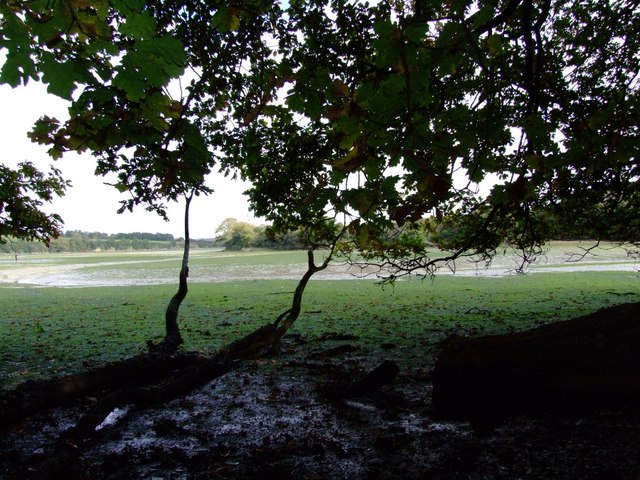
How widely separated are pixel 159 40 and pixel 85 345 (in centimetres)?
595

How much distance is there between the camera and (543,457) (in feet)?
7.04

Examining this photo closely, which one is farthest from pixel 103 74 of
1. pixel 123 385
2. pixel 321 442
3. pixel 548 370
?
pixel 123 385

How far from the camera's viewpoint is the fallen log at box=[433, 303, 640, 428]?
227 centimetres

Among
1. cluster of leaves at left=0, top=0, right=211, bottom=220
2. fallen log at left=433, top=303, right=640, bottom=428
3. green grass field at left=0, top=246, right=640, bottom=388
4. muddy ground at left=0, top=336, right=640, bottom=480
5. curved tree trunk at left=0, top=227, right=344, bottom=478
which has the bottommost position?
green grass field at left=0, top=246, right=640, bottom=388

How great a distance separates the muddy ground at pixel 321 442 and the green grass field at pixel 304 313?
1.64 m

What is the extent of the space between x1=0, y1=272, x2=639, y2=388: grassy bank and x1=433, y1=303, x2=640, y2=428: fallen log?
181 cm

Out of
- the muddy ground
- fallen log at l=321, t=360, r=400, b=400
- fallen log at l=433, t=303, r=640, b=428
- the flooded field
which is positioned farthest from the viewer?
the flooded field

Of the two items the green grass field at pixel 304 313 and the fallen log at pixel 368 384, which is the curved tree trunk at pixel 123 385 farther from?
the fallen log at pixel 368 384

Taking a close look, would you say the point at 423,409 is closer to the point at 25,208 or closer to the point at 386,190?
the point at 386,190

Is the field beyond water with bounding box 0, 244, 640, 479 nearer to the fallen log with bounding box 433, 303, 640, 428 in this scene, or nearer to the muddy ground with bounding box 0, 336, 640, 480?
the muddy ground with bounding box 0, 336, 640, 480

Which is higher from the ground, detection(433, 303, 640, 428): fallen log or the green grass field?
detection(433, 303, 640, 428): fallen log

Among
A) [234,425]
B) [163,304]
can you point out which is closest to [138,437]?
[234,425]

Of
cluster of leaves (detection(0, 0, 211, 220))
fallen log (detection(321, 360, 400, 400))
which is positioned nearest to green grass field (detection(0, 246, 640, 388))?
fallen log (detection(321, 360, 400, 400))

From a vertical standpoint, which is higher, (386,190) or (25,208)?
(25,208)
